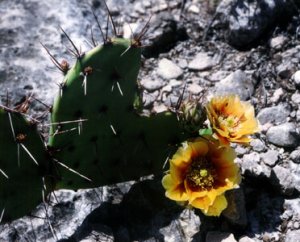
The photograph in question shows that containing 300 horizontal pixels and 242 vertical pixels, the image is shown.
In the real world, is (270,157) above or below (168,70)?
below

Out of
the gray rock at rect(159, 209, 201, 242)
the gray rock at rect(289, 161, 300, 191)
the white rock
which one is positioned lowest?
the gray rock at rect(159, 209, 201, 242)

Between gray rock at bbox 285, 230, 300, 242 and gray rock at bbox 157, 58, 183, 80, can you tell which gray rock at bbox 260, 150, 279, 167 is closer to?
gray rock at bbox 285, 230, 300, 242

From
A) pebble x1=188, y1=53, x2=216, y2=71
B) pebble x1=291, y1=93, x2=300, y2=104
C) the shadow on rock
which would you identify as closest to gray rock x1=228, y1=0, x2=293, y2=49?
pebble x1=188, y1=53, x2=216, y2=71

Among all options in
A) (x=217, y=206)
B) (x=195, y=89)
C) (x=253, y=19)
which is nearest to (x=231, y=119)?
(x=217, y=206)

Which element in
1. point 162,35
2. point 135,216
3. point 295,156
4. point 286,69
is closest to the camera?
point 135,216

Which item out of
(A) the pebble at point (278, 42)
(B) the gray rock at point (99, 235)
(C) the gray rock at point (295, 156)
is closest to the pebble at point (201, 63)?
(A) the pebble at point (278, 42)

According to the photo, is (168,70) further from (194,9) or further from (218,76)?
(194,9)

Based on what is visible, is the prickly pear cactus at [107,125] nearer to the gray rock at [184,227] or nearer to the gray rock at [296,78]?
the gray rock at [184,227]
